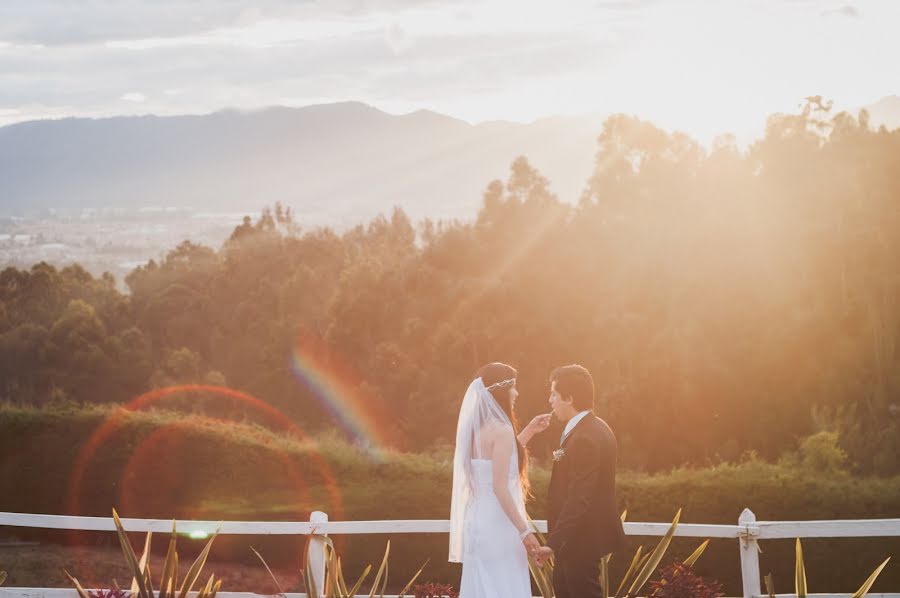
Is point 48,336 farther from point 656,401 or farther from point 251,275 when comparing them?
point 656,401

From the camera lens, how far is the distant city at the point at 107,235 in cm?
12024

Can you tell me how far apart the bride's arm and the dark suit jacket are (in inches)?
9.6

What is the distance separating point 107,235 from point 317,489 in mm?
140244

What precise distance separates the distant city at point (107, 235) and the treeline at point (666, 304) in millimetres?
69467

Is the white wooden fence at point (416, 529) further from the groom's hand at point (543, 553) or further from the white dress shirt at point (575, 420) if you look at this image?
the white dress shirt at point (575, 420)

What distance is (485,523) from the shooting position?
6.52m

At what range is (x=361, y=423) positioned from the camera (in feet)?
115

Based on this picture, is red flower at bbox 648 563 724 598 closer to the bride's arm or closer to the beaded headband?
the bride's arm

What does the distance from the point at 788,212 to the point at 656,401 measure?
7385 mm

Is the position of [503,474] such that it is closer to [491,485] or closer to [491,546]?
[491,485]

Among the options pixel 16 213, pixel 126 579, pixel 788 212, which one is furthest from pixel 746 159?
pixel 16 213

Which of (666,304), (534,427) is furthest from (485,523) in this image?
(666,304)

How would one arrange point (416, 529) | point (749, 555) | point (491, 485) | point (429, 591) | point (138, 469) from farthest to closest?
1. point (138, 469)
2. point (416, 529)
3. point (749, 555)
4. point (429, 591)
5. point (491, 485)

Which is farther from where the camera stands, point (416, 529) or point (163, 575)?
point (416, 529)
